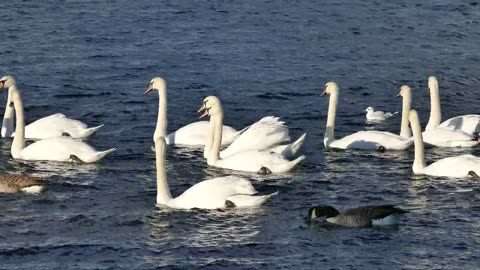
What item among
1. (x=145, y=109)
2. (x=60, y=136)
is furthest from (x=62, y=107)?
(x=60, y=136)

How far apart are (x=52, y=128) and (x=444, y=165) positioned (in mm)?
7981

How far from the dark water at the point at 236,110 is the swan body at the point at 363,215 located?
0.19 meters

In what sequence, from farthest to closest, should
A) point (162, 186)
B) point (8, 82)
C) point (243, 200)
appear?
point (8, 82), point (162, 186), point (243, 200)

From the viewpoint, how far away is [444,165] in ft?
76.1

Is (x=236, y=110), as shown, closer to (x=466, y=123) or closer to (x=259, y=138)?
(x=259, y=138)

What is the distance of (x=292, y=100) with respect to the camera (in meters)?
30.0

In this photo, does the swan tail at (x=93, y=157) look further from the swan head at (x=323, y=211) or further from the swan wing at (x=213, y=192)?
the swan head at (x=323, y=211)

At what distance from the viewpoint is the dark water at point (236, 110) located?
19.2 meters

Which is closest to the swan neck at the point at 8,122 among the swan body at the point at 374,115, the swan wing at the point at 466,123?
the swan body at the point at 374,115

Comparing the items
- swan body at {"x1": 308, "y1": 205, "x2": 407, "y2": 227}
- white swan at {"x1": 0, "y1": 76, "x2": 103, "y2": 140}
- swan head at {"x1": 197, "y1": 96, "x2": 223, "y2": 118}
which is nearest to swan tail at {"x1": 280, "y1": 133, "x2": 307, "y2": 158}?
swan head at {"x1": 197, "y1": 96, "x2": 223, "y2": 118}

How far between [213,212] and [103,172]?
3489mm

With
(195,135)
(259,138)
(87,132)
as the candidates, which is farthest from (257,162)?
(87,132)

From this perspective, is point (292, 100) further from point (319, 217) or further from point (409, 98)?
point (319, 217)

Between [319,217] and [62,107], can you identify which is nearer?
[319,217]
